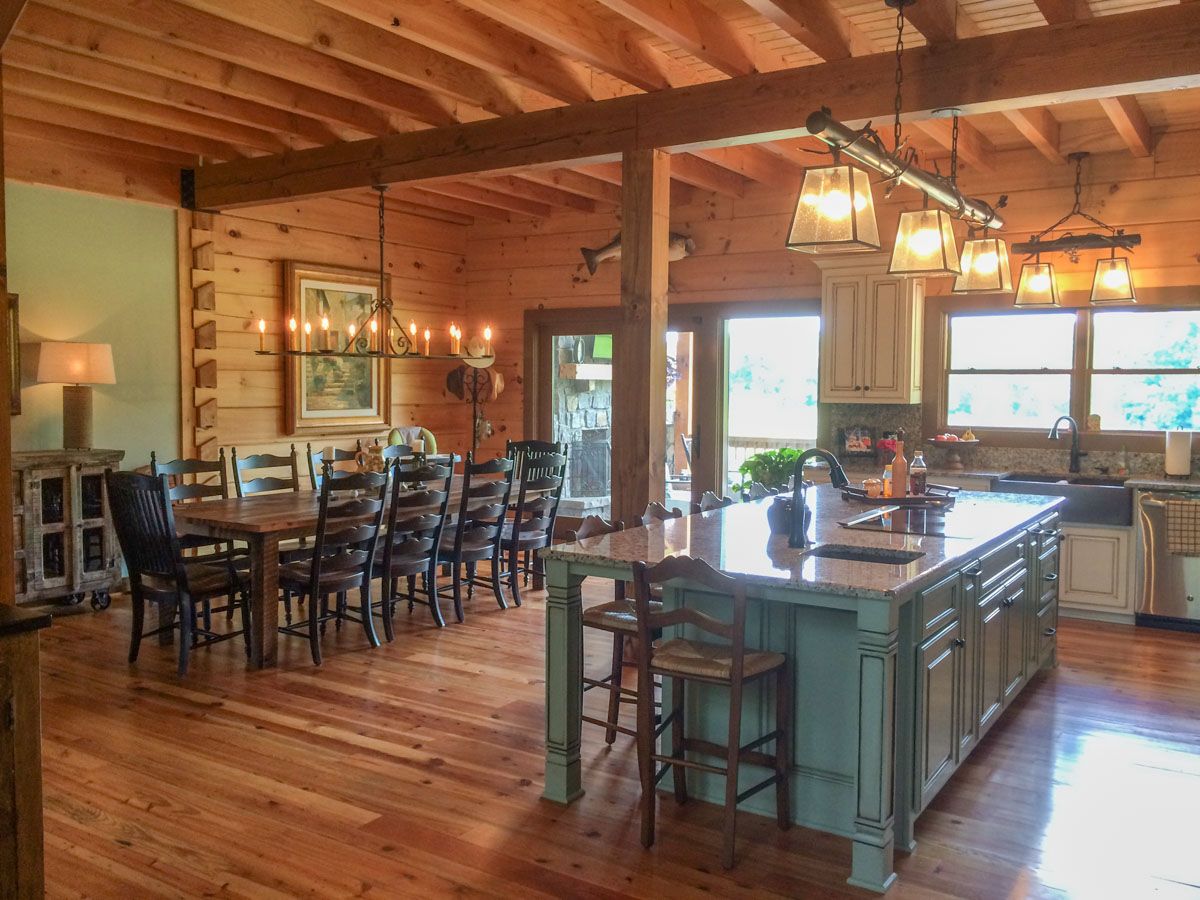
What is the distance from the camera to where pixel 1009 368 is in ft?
21.8

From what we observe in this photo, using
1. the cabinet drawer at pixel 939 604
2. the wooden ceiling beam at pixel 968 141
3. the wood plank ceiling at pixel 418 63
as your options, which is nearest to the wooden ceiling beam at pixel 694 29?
the wood plank ceiling at pixel 418 63

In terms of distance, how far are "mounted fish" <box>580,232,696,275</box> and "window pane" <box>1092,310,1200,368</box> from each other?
2.90 meters

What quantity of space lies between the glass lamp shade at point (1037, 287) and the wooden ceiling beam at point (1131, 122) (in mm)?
808

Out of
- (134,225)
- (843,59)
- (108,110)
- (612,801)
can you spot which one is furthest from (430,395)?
(612,801)

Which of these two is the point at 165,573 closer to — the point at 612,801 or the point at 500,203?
the point at 612,801

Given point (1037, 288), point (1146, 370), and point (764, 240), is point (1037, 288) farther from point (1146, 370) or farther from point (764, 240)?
point (764, 240)

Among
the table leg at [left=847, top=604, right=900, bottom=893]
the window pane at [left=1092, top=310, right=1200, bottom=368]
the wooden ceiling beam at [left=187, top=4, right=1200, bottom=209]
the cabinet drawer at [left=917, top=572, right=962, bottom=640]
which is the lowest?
the table leg at [left=847, top=604, right=900, bottom=893]

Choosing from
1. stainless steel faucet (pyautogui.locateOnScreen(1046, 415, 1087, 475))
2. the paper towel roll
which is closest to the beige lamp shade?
stainless steel faucet (pyautogui.locateOnScreen(1046, 415, 1087, 475))

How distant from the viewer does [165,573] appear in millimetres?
4793

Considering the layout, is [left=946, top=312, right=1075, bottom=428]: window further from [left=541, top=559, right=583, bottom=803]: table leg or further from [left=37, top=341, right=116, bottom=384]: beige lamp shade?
[left=37, top=341, right=116, bottom=384]: beige lamp shade

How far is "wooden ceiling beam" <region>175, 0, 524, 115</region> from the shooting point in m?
4.23

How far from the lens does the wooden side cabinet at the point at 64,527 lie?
553cm

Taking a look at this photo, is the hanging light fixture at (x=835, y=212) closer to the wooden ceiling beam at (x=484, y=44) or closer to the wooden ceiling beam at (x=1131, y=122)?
the wooden ceiling beam at (x=484, y=44)

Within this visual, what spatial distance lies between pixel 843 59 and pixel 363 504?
3039mm
